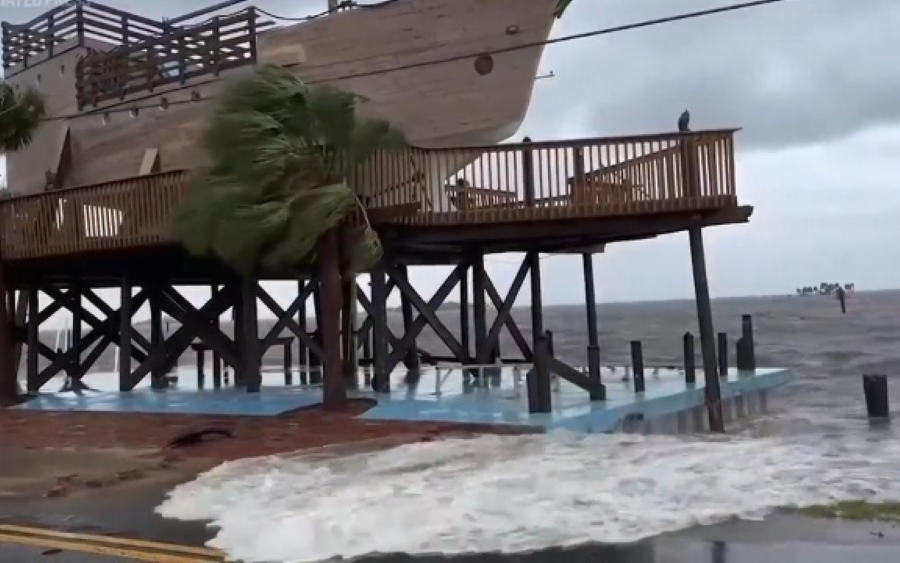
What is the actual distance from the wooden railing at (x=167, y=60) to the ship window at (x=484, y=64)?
4711mm

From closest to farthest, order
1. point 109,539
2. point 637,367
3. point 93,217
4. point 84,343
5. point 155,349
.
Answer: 1. point 109,539
2. point 637,367
3. point 93,217
4. point 155,349
5. point 84,343

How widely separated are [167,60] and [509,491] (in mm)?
17073

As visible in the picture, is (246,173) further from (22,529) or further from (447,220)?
(22,529)

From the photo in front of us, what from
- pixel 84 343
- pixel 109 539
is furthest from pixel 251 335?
pixel 109 539

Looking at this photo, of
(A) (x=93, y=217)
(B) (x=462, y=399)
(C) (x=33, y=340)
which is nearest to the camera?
(B) (x=462, y=399)

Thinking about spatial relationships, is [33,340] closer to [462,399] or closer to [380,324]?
[380,324]

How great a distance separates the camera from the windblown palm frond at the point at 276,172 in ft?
49.1

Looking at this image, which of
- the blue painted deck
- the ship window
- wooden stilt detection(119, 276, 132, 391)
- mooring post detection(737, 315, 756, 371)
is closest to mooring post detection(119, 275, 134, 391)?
wooden stilt detection(119, 276, 132, 391)

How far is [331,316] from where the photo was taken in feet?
51.2

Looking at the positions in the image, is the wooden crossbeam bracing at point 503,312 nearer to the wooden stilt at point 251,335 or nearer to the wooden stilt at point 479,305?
the wooden stilt at point 479,305

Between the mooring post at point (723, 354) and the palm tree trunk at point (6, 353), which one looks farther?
the mooring post at point (723, 354)

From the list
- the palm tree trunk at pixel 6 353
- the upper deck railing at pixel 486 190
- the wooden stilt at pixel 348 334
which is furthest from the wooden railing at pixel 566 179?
the palm tree trunk at pixel 6 353

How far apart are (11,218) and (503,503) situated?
50.0 ft

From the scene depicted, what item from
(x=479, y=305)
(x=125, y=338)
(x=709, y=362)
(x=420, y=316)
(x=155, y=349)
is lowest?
(x=709, y=362)
